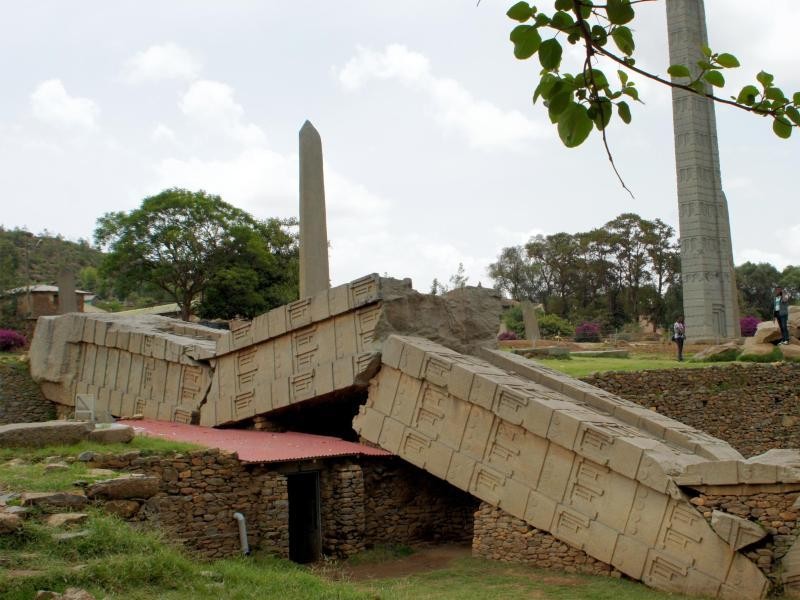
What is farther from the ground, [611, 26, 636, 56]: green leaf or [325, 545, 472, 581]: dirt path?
[611, 26, 636, 56]: green leaf

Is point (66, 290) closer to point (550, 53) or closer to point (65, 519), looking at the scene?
point (65, 519)

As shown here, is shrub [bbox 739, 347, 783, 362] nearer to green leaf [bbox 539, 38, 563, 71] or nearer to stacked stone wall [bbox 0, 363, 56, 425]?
stacked stone wall [bbox 0, 363, 56, 425]

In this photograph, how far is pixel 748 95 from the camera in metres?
3.82

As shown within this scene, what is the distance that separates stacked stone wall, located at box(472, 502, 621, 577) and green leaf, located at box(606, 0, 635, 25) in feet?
28.7

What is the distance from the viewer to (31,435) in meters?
11.1

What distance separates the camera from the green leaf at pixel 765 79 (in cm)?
379

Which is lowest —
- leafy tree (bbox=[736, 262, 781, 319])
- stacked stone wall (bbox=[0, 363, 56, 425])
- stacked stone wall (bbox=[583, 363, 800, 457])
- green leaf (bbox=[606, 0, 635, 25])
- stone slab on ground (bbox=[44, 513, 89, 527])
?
stacked stone wall (bbox=[0, 363, 56, 425])

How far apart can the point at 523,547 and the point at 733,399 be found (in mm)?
10217

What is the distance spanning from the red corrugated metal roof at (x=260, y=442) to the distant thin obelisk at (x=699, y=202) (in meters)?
20.1

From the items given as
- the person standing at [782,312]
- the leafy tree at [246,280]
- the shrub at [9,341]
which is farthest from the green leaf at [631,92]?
the leafy tree at [246,280]

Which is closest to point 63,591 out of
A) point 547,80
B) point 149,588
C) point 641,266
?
point 149,588

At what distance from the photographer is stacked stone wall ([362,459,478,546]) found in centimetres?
1320

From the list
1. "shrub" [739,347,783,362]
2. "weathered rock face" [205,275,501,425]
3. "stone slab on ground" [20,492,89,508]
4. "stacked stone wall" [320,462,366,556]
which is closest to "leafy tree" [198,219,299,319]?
"weathered rock face" [205,275,501,425]

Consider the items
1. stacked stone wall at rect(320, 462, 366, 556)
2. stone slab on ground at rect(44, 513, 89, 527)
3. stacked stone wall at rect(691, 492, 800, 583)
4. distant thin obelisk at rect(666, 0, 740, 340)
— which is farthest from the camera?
A: distant thin obelisk at rect(666, 0, 740, 340)
